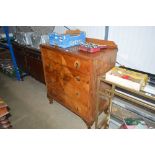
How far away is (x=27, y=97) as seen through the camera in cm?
258

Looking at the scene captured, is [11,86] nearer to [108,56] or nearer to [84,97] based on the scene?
[84,97]

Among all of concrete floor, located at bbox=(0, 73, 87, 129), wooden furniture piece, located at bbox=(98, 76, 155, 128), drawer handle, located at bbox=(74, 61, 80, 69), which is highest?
drawer handle, located at bbox=(74, 61, 80, 69)

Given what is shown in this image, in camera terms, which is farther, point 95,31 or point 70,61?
point 95,31

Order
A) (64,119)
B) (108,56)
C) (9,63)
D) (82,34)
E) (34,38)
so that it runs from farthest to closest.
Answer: (9,63) → (34,38) → (64,119) → (82,34) → (108,56)

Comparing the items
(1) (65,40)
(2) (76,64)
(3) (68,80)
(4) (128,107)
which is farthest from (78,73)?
(4) (128,107)

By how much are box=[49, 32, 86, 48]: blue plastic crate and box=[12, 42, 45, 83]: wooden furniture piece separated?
0.69m

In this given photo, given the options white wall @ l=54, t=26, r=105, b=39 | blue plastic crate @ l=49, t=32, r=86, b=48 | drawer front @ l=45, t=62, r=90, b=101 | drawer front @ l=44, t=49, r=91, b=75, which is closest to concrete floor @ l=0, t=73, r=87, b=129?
drawer front @ l=45, t=62, r=90, b=101

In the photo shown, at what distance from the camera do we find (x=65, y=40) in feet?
5.54

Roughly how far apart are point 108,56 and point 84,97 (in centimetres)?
53

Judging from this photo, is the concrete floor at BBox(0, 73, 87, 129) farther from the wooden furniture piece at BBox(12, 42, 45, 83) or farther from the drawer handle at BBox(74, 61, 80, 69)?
the drawer handle at BBox(74, 61, 80, 69)

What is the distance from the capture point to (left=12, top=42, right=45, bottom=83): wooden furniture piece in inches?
97.6

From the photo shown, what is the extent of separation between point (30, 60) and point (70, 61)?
1367 millimetres

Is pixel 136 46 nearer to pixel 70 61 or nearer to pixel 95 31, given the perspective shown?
pixel 95 31
